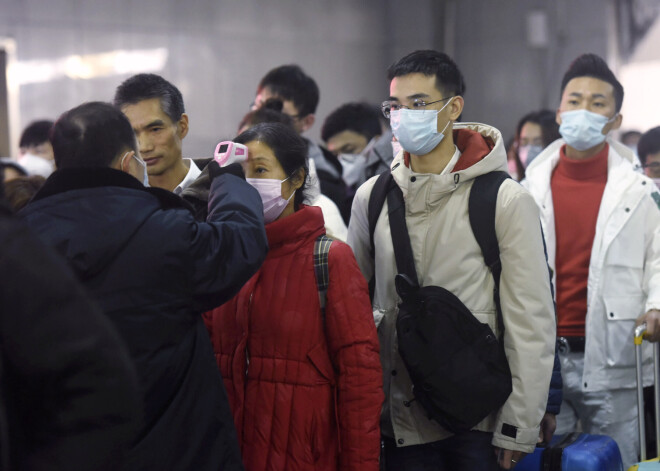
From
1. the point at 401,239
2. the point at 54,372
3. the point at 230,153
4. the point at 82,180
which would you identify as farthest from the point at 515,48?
the point at 54,372

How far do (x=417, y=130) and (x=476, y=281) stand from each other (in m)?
0.53

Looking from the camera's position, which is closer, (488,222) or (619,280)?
(488,222)

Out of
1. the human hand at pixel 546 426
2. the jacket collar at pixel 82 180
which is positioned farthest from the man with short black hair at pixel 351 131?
the jacket collar at pixel 82 180

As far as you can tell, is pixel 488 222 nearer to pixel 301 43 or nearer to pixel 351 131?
pixel 351 131

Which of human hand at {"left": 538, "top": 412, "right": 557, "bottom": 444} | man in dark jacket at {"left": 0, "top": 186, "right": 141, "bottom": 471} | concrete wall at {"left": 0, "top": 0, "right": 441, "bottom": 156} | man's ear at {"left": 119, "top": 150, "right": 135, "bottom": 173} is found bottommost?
human hand at {"left": 538, "top": 412, "right": 557, "bottom": 444}

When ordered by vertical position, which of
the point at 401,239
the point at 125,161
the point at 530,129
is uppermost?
the point at 530,129

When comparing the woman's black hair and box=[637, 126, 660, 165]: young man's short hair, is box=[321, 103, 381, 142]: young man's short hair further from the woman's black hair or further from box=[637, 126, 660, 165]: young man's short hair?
the woman's black hair

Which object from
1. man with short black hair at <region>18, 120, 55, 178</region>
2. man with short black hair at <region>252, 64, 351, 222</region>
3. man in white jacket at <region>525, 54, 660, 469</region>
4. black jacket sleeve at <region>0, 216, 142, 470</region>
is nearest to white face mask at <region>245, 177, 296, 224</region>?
black jacket sleeve at <region>0, 216, 142, 470</region>

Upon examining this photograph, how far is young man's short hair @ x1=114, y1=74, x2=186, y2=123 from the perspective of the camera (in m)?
3.09

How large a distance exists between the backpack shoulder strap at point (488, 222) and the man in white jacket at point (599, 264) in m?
1.04

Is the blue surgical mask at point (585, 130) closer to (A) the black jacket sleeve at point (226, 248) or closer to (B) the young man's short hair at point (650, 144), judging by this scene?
(B) the young man's short hair at point (650, 144)

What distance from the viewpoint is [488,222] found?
8.68 feet

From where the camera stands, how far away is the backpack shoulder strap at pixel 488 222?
265 cm

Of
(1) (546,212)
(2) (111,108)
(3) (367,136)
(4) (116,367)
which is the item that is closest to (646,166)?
(1) (546,212)
